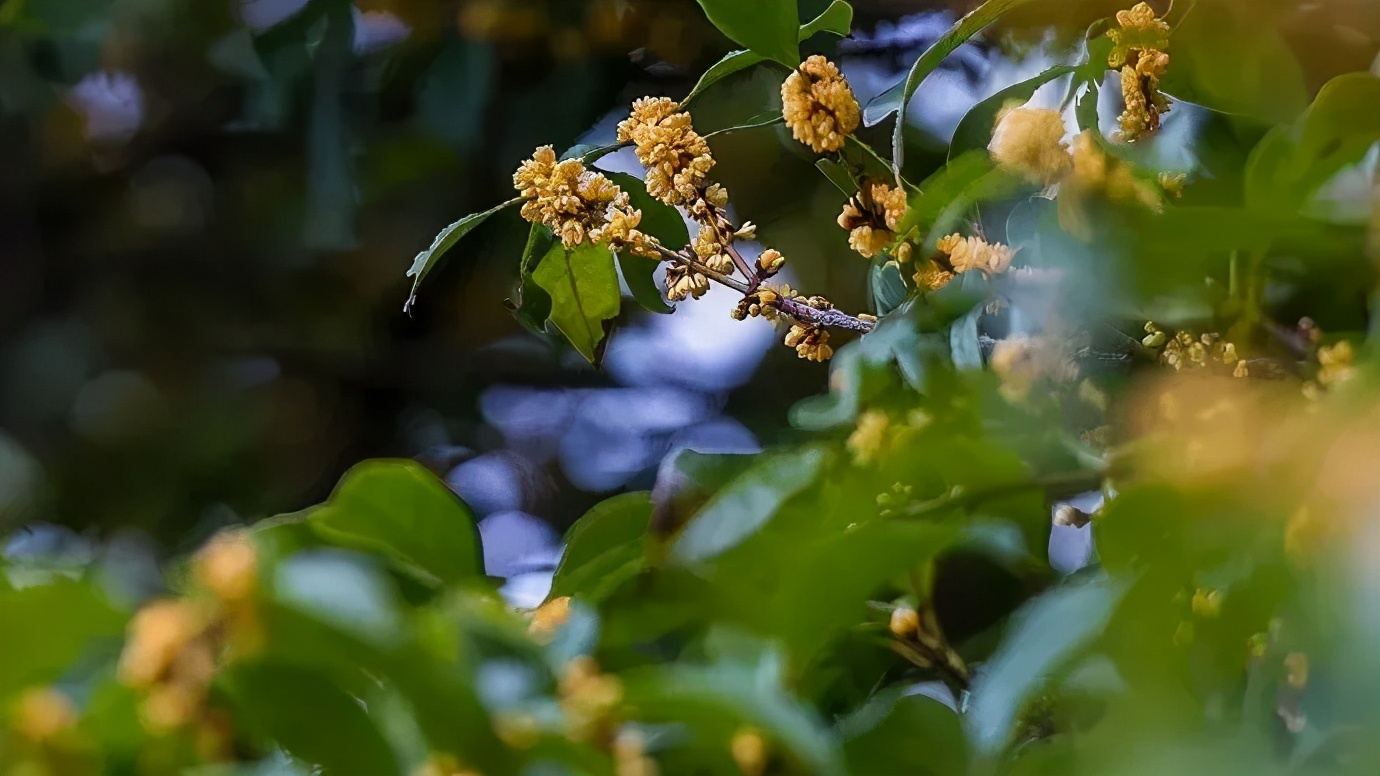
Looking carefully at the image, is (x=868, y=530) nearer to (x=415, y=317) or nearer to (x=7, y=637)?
(x=7, y=637)

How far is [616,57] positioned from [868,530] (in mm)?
780

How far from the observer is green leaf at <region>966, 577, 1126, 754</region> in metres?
0.12

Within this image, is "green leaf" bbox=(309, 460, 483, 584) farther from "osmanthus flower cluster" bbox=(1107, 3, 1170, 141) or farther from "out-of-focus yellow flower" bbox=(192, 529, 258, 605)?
"osmanthus flower cluster" bbox=(1107, 3, 1170, 141)

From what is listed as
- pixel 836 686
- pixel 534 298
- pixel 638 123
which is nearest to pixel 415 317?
pixel 534 298

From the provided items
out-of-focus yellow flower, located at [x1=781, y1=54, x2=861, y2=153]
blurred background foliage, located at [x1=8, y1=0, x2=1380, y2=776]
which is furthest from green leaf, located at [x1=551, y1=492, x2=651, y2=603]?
out-of-focus yellow flower, located at [x1=781, y1=54, x2=861, y2=153]

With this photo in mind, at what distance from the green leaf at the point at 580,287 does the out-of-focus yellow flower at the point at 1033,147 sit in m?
0.19

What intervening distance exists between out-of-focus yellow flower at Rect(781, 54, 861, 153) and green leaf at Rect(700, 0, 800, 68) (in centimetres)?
2

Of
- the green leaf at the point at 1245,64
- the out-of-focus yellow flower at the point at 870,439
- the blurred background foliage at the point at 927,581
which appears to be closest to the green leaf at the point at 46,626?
the blurred background foliage at the point at 927,581

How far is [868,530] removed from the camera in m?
0.12

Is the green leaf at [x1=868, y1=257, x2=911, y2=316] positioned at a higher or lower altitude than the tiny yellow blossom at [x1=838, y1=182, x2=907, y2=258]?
lower

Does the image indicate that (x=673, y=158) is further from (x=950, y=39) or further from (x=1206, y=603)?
(x=1206, y=603)

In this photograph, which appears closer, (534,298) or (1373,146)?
(1373,146)

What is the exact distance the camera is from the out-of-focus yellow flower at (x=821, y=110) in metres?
0.25

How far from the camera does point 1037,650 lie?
12 cm
